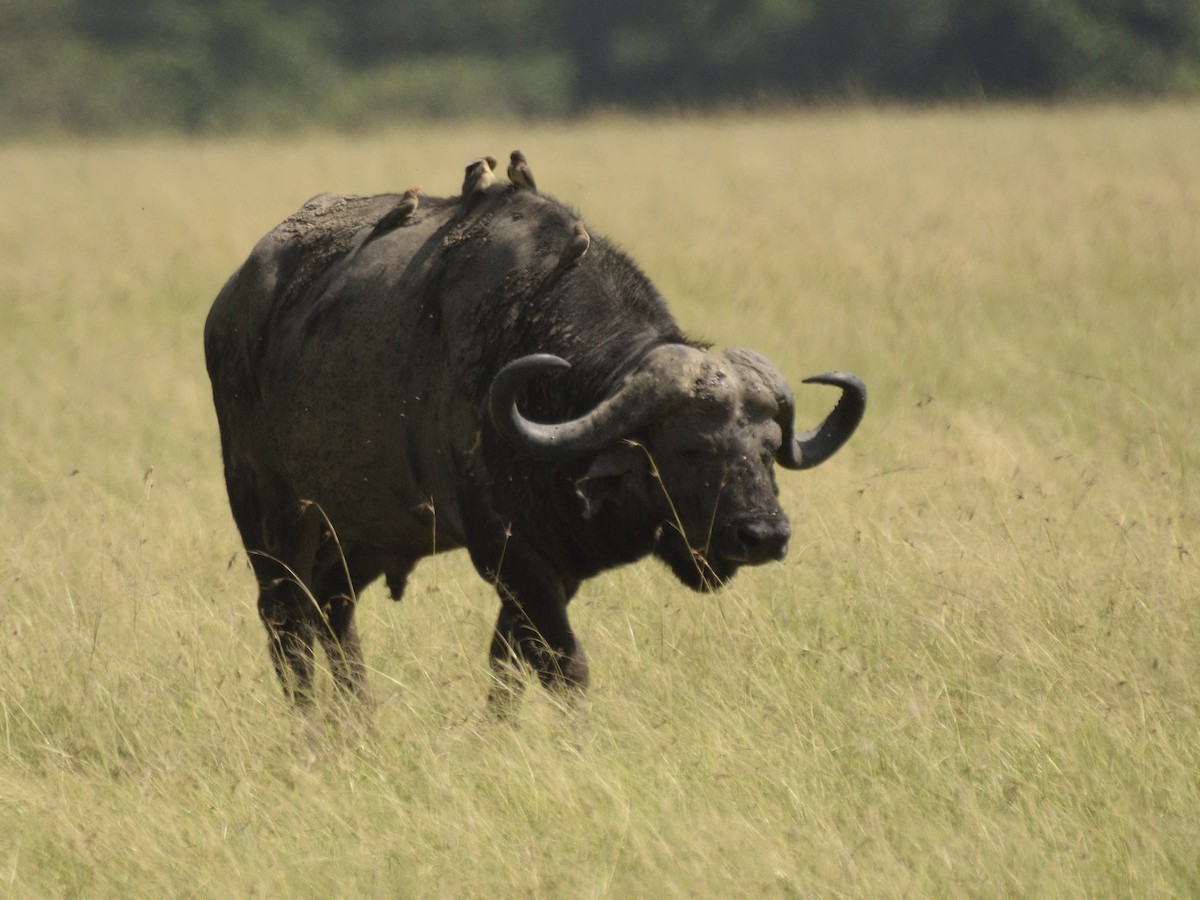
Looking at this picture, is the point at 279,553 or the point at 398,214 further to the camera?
the point at 279,553

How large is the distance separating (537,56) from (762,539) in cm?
4247

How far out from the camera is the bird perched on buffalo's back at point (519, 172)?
6160mm

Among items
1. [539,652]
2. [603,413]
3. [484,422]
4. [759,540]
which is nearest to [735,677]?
[539,652]

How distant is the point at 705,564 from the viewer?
5.23 m

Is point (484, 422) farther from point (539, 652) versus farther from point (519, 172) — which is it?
point (519, 172)

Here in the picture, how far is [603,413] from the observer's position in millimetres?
5238

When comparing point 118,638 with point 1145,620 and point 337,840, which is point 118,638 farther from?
point 1145,620

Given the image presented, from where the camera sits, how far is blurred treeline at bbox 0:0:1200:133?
3841 cm

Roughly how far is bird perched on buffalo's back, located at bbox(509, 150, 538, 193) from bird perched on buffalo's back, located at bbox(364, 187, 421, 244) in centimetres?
42

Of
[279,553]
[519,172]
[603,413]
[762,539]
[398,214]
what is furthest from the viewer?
[279,553]

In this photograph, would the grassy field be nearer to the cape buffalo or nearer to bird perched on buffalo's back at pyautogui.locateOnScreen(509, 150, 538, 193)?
the cape buffalo

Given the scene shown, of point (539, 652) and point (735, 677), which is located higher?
point (539, 652)

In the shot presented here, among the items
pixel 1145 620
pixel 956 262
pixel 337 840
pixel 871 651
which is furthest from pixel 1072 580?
pixel 956 262

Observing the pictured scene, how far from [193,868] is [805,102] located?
110 feet
